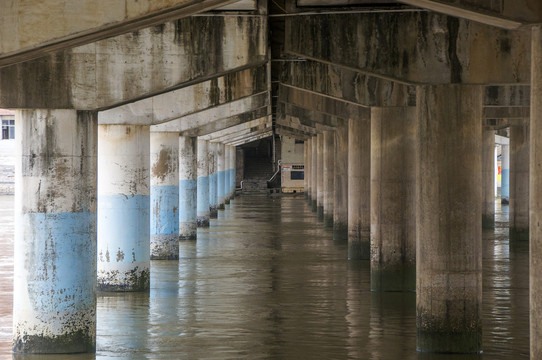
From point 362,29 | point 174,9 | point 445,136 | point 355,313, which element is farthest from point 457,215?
point 174,9

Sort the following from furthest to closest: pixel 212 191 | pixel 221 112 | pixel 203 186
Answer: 1. pixel 212 191
2. pixel 203 186
3. pixel 221 112

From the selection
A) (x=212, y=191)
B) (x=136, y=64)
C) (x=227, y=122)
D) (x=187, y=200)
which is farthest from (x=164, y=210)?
(x=212, y=191)

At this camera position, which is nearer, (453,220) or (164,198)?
(453,220)

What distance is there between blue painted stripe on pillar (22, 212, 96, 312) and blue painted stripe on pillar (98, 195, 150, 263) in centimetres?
666

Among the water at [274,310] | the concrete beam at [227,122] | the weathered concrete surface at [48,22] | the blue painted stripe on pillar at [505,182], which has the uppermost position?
the concrete beam at [227,122]

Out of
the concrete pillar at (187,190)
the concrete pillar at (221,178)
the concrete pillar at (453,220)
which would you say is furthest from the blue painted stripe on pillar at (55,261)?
the concrete pillar at (221,178)

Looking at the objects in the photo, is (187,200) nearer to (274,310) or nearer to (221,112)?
(221,112)

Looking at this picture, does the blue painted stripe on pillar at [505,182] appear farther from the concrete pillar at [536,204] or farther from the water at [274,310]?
the concrete pillar at [536,204]

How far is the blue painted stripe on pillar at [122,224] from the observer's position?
20766 mm

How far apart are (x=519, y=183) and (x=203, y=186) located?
1458cm

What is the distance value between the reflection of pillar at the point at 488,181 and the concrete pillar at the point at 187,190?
42.5 ft

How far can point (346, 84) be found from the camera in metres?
21.4

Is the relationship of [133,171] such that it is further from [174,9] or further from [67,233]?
[174,9]

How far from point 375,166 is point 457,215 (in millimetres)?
6982
